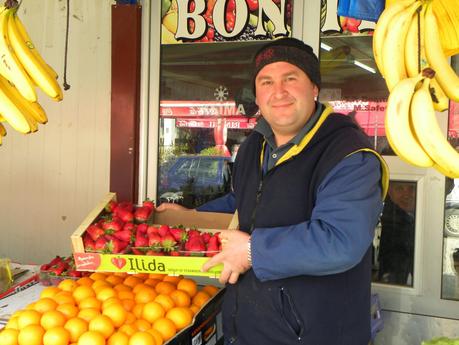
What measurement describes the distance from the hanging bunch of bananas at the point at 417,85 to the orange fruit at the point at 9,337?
172 cm

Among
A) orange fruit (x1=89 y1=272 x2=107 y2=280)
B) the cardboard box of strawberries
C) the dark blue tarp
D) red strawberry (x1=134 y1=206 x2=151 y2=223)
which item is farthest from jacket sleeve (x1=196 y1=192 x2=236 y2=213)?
the dark blue tarp

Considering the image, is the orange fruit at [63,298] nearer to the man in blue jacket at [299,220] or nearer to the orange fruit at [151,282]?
the orange fruit at [151,282]

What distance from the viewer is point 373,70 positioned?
11.8 ft

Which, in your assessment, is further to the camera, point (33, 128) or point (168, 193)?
point (168, 193)

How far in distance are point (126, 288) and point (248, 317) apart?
0.80 meters

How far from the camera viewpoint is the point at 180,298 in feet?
7.79

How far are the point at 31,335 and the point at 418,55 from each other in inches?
72.0

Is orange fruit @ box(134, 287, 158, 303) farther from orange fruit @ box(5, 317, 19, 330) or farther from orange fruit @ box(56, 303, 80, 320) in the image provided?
orange fruit @ box(5, 317, 19, 330)

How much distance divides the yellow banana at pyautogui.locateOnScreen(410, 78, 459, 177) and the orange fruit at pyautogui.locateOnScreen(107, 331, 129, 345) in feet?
4.63

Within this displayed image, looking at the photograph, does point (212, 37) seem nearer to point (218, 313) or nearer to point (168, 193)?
point (168, 193)

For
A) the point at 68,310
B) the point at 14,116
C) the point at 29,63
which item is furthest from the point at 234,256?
the point at 29,63

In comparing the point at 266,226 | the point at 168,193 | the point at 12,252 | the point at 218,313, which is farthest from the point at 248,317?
the point at 12,252

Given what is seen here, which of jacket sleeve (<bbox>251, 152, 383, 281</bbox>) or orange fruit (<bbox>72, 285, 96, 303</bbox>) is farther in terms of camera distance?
orange fruit (<bbox>72, 285, 96, 303</bbox>)

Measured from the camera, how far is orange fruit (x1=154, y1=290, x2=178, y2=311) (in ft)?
7.46
